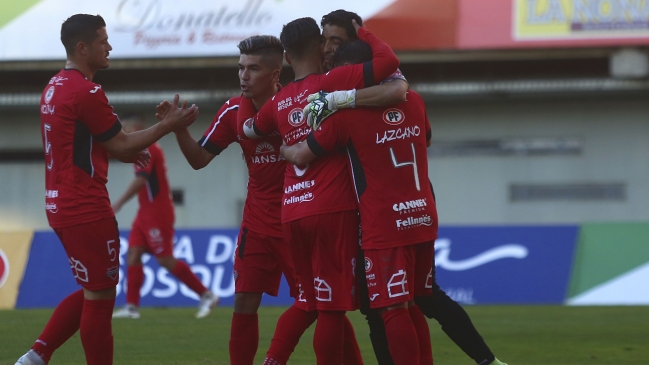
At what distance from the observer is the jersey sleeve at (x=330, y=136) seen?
18.2 ft

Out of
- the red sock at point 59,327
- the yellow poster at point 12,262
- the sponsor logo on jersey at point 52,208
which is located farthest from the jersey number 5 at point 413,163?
the yellow poster at point 12,262

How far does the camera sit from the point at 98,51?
19.9 ft

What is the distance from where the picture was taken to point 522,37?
17281 mm

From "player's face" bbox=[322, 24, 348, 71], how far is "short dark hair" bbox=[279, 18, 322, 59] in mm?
44

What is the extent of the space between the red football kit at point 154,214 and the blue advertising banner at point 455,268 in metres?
2.25

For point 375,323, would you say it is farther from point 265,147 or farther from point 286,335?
point 265,147

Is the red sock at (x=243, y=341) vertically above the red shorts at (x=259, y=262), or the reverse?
the red shorts at (x=259, y=262)

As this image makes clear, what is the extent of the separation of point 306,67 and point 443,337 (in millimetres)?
4307

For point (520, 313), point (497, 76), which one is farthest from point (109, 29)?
point (520, 313)

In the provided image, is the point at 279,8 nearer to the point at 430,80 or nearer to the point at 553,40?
the point at 430,80

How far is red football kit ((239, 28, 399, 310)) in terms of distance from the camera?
5.64m

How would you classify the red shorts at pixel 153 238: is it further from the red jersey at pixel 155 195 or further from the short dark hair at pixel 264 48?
the short dark hair at pixel 264 48

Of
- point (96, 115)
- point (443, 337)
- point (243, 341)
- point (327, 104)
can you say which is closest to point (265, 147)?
point (327, 104)

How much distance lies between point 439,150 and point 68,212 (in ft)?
45.8
